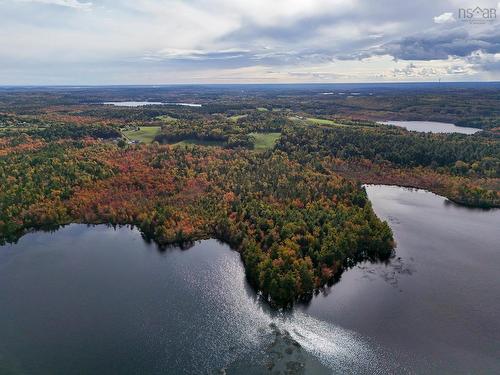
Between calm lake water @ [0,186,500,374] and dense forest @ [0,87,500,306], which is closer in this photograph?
calm lake water @ [0,186,500,374]

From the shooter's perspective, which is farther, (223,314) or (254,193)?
(254,193)

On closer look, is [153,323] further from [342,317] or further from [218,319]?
[342,317]

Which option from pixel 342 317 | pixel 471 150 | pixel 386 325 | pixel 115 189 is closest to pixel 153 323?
pixel 342 317

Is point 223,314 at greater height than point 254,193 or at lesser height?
lesser

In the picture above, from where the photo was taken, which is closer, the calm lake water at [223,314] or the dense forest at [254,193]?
the calm lake water at [223,314]

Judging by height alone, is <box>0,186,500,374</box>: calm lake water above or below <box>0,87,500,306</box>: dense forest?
below

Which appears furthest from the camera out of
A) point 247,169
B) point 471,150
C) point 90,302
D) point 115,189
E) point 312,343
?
point 471,150

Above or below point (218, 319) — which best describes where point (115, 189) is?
above

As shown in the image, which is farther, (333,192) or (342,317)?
(333,192)
